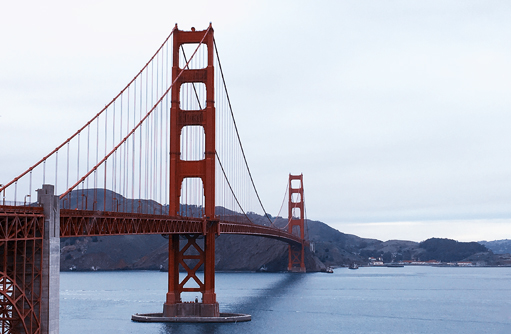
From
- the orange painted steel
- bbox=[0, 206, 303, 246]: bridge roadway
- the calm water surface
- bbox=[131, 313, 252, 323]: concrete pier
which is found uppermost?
bbox=[0, 206, 303, 246]: bridge roadway

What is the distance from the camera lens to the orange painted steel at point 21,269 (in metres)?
24.3

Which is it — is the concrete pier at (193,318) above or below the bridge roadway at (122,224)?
below

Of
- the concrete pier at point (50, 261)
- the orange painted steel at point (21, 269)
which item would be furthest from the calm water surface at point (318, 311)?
the orange painted steel at point (21, 269)

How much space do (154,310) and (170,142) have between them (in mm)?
18884

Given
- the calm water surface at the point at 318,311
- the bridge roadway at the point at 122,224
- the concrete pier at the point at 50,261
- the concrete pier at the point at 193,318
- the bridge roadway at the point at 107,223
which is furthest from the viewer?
the calm water surface at the point at 318,311

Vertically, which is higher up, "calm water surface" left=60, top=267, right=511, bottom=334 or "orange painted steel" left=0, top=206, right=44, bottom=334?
"orange painted steel" left=0, top=206, right=44, bottom=334

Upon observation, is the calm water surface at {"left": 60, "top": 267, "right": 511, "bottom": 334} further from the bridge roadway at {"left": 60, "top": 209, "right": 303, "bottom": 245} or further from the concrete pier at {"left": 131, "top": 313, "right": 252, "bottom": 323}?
the bridge roadway at {"left": 60, "top": 209, "right": 303, "bottom": 245}

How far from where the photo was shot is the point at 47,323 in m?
26.3

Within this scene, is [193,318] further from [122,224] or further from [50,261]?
[50,261]

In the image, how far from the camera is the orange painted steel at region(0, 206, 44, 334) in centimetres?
2431

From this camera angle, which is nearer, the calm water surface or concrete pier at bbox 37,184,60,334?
concrete pier at bbox 37,184,60,334

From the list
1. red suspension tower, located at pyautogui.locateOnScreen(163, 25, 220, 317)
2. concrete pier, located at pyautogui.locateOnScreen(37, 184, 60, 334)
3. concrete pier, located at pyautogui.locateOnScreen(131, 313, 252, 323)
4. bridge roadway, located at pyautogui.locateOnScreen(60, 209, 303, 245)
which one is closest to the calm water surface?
concrete pier, located at pyautogui.locateOnScreen(131, 313, 252, 323)

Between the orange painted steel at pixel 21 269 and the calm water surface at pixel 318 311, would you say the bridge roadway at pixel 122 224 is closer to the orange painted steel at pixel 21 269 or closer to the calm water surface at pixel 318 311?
the orange painted steel at pixel 21 269

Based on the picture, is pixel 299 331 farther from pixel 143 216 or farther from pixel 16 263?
pixel 16 263
